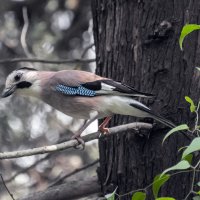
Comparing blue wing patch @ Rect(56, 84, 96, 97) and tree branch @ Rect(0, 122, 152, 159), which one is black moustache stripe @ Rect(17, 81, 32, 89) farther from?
tree branch @ Rect(0, 122, 152, 159)

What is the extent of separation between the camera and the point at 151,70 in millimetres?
4480

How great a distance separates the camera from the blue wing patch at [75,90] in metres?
4.96

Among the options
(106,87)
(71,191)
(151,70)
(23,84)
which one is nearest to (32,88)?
(23,84)

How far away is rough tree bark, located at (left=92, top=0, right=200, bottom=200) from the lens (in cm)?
440

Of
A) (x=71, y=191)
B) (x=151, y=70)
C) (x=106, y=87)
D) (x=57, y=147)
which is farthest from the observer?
(x=71, y=191)

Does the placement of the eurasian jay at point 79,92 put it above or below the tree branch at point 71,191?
above

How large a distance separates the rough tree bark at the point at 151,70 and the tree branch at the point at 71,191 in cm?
23

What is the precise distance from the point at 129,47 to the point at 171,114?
0.59 metres

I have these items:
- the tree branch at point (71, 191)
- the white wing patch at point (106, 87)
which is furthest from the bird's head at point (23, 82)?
the tree branch at point (71, 191)

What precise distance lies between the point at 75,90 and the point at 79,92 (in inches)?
1.9

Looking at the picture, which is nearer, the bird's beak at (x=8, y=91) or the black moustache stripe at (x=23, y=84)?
the bird's beak at (x=8, y=91)

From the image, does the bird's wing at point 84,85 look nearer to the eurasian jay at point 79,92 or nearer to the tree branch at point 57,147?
the eurasian jay at point 79,92

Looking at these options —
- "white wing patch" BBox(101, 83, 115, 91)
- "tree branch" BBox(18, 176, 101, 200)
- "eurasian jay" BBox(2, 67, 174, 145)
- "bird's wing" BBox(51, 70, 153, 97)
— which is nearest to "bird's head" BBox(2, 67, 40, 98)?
"eurasian jay" BBox(2, 67, 174, 145)

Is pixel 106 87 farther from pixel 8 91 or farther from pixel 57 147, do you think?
pixel 57 147
